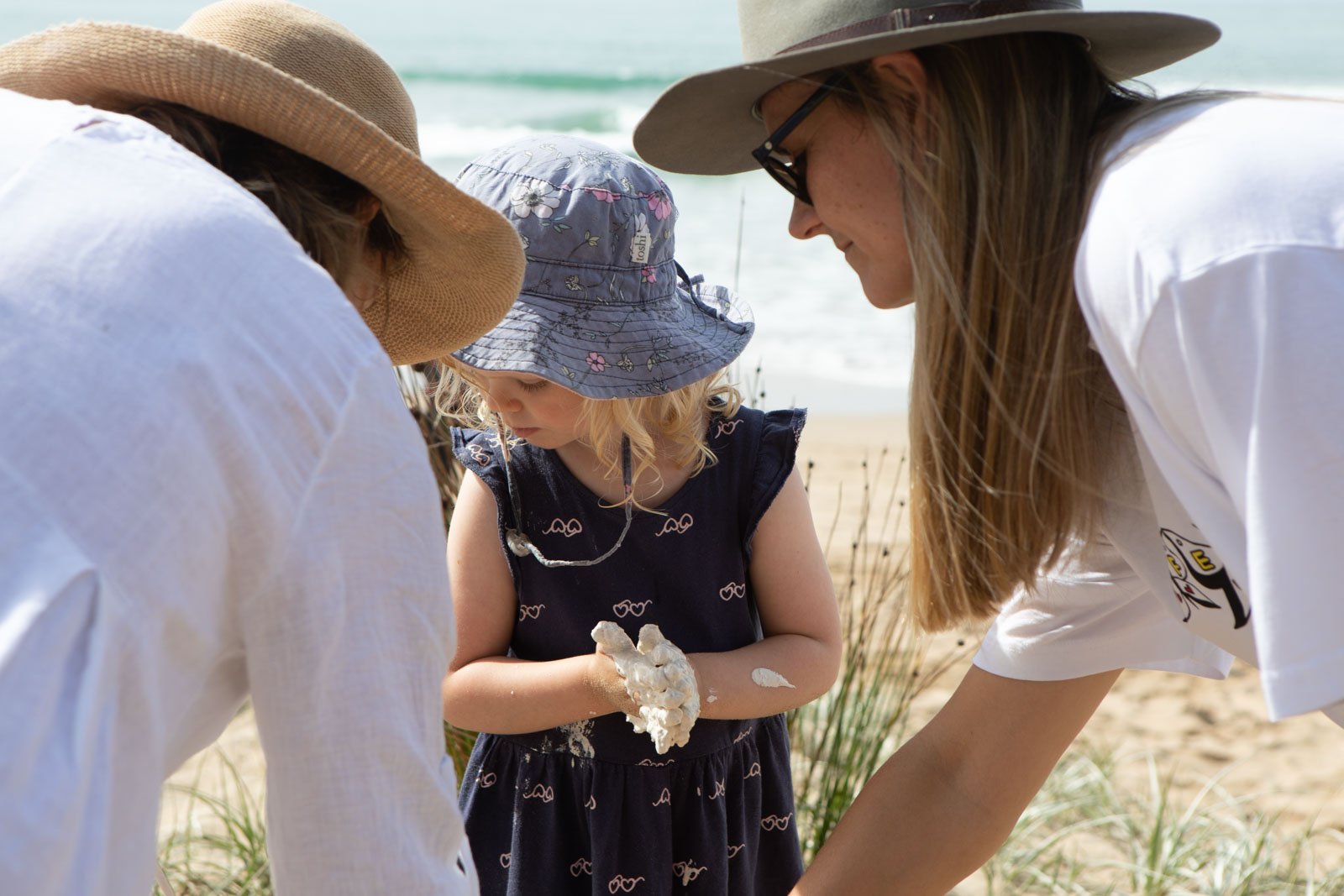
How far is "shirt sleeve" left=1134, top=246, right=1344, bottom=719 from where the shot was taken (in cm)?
108

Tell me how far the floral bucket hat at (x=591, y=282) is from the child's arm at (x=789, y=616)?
31 cm

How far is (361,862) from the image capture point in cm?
107

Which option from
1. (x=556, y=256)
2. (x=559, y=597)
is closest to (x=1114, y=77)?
(x=556, y=256)

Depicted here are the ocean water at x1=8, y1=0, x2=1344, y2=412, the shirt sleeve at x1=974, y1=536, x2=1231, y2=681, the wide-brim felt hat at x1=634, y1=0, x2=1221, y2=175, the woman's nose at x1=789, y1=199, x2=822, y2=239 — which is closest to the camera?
the wide-brim felt hat at x1=634, y1=0, x2=1221, y2=175

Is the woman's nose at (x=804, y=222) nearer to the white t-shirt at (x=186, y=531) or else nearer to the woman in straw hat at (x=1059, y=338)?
the woman in straw hat at (x=1059, y=338)

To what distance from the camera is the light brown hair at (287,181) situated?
1.29m

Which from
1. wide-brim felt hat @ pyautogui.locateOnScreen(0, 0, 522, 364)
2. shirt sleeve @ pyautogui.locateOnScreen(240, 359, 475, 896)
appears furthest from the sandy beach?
shirt sleeve @ pyautogui.locateOnScreen(240, 359, 475, 896)

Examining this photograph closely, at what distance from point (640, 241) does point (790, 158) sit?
1.74 ft

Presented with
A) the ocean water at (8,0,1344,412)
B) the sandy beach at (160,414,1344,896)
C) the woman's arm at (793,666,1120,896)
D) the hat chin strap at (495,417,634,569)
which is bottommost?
the sandy beach at (160,414,1344,896)

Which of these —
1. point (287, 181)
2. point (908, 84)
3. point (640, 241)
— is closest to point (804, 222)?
point (908, 84)

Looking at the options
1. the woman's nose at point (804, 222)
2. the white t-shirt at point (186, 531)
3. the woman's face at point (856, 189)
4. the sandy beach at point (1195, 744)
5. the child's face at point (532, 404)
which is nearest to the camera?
the white t-shirt at point (186, 531)

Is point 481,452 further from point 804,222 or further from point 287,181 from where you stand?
point 287,181

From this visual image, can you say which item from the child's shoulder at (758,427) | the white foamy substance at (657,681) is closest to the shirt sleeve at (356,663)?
the white foamy substance at (657,681)

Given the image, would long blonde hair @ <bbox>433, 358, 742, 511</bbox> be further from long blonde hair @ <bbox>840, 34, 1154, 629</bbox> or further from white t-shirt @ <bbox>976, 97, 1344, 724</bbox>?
white t-shirt @ <bbox>976, 97, 1344, 724</bbox>
